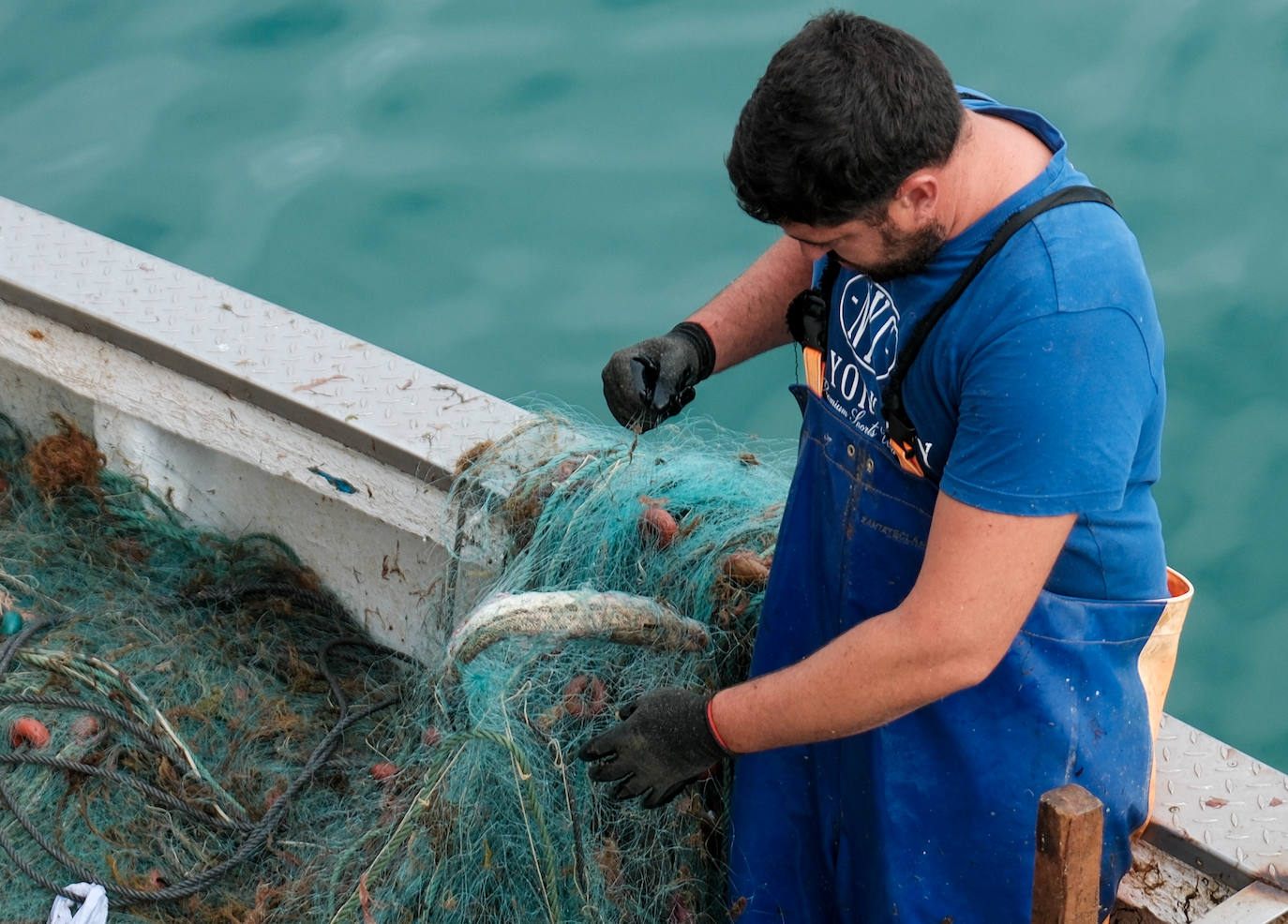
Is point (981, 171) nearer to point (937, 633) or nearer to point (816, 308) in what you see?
point (816, 308)

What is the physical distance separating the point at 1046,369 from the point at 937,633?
36 centimetres

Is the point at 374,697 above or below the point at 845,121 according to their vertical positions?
below

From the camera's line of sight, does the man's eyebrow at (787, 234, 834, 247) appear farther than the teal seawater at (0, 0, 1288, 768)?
No

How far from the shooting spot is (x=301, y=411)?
2893 mm

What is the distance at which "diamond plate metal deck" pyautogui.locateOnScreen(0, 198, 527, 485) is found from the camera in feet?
9.30

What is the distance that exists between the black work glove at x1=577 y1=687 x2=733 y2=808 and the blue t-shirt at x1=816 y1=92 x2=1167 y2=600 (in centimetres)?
54

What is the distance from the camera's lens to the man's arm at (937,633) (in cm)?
157

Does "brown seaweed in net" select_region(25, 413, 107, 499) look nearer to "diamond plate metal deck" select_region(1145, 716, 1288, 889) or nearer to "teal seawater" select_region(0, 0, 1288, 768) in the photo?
"diamond plate metal deck" select_region(1145, 716, 1288, 889)

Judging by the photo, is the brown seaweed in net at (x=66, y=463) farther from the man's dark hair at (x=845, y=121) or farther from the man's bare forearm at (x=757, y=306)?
the man's dark hair at (x=845, y=121)

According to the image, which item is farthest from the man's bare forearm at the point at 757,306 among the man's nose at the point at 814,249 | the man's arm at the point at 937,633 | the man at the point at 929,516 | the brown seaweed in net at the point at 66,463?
the brown seaweed in net at the point at 66,463

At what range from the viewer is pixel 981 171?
1657 mm

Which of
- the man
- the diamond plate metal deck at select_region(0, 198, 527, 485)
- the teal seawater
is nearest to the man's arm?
the man

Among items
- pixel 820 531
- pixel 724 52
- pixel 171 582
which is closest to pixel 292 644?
pixel 171 582

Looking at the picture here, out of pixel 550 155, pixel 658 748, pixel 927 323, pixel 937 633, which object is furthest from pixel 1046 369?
pixel 550 155
